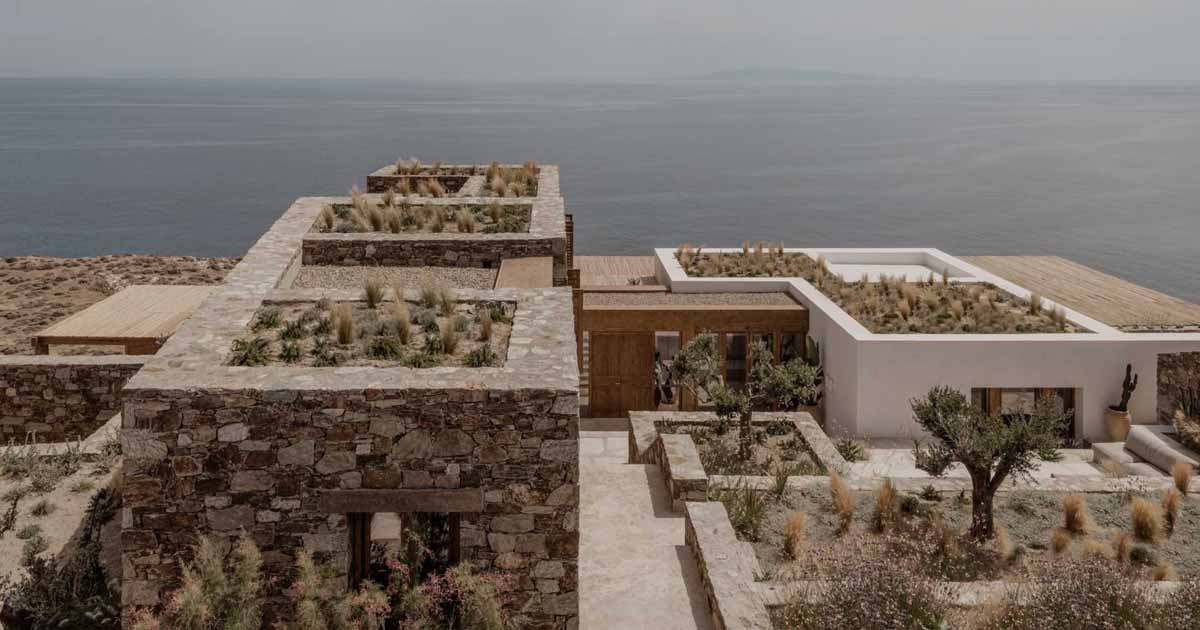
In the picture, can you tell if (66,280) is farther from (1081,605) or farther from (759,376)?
(1081,605)

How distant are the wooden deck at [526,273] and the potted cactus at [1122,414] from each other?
34.6 ft

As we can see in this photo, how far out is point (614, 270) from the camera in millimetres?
31875

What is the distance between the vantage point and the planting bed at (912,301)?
19.9 meters

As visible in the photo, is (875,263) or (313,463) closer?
(313,463)

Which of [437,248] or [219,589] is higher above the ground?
[437,248]

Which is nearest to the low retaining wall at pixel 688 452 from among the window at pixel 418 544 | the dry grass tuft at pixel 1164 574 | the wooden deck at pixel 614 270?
the dry grass tuft at pixel 1164 574

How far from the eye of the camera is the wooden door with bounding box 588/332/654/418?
2039cm

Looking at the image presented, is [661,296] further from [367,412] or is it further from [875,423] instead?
[367,412]

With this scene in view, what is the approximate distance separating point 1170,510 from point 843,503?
3.88 meters

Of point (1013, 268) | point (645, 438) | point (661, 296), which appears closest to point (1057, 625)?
point (645, 438)

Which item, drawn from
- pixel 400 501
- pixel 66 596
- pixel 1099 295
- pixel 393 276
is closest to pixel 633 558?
pixel 400 501

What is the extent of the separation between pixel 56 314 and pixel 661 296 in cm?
1831

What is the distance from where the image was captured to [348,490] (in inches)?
321

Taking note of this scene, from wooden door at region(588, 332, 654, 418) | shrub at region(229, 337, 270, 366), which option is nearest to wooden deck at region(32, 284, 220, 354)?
wooden door at region(588, 332, 654, 418)
